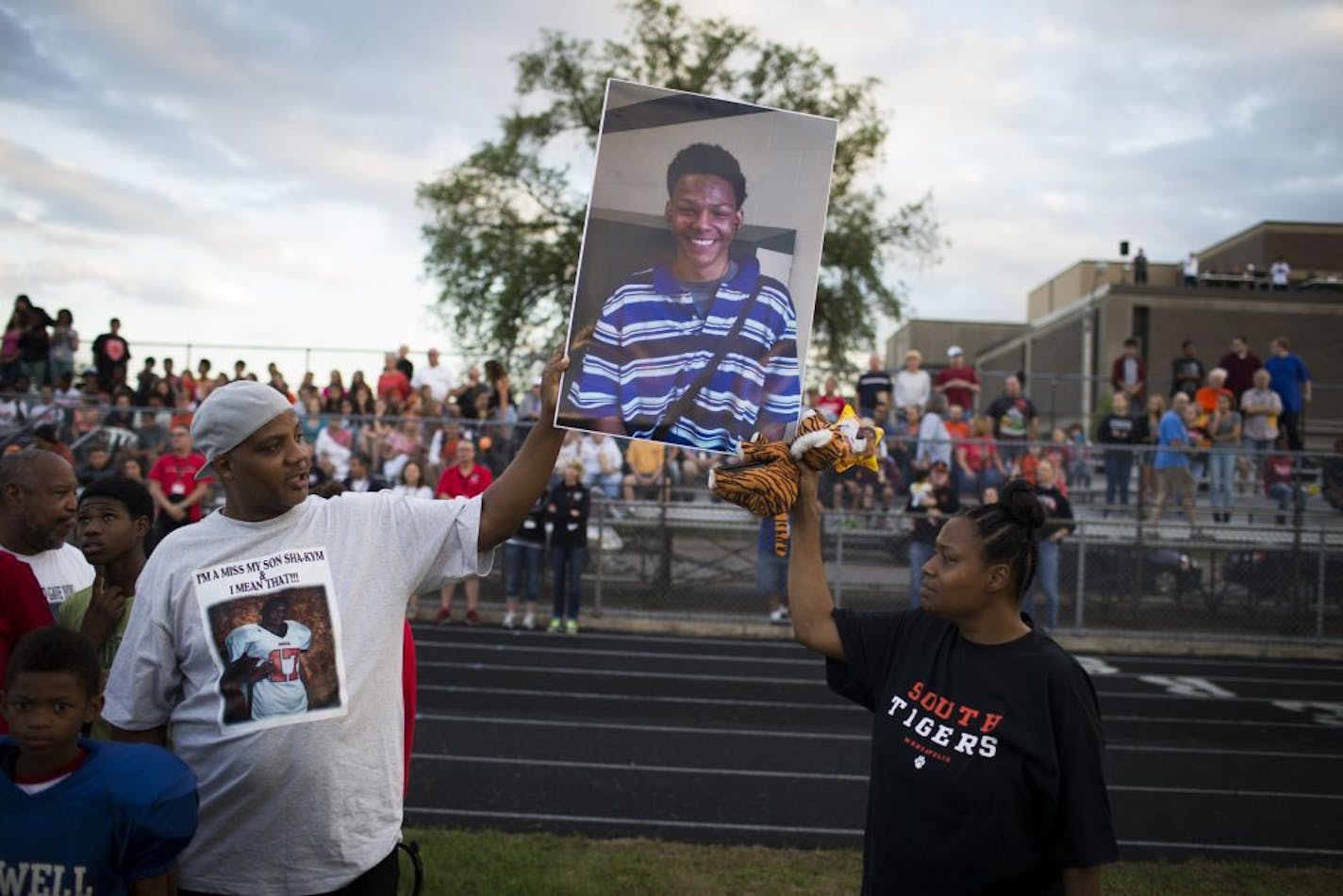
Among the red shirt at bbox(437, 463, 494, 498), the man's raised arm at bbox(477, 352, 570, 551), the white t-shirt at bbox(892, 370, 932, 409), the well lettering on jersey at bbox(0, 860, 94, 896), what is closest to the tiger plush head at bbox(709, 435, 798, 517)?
the man's raised arm at bbox(477, 352, 570, 551)

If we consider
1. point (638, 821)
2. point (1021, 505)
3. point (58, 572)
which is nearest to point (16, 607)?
point (58, 572)

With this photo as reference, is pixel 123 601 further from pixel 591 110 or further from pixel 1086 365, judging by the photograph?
pixel 1086 365

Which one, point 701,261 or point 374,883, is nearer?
point 374,883

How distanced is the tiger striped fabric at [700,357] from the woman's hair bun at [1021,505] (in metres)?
0.62

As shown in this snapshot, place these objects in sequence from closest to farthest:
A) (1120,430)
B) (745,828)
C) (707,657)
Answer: (745,828), (707,657), (1120,430)

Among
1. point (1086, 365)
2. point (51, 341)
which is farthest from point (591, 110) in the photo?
point (51, 341)

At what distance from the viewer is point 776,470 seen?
3.19m

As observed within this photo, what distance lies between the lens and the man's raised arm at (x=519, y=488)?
9.29 feet

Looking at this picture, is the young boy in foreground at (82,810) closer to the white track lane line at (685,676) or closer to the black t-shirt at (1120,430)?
the white track lane line at (685,676)

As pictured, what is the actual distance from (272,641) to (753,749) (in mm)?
6254

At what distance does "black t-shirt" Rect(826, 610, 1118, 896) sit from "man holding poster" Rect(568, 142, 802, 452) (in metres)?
0.85

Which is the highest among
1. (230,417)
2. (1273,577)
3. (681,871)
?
(230,417)

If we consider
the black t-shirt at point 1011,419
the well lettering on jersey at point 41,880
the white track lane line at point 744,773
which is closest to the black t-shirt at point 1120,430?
the black t-shirt at point 1011,419

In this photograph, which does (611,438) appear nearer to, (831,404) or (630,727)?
(630,727)
